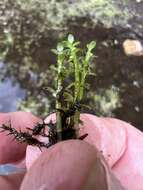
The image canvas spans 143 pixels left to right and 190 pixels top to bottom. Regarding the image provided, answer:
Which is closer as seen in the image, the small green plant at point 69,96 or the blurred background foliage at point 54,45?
the small green plant at point 69,96

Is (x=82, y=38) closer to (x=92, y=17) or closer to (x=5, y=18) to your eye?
(x=92, y=17)

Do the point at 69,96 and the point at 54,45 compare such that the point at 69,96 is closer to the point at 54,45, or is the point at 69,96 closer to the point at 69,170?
the point at 69,170

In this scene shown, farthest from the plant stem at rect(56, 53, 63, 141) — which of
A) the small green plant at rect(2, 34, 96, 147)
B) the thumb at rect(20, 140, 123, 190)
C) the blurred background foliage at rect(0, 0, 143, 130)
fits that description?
the blurred background foliage at rect(0, 0, 143, 130)

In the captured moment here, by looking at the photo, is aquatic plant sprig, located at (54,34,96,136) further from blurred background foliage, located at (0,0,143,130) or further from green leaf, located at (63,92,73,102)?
blurred background foliage, located at (0,0,143,130)

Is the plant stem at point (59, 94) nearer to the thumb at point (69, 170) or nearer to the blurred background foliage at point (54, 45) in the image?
the thumb at point (69, 170)

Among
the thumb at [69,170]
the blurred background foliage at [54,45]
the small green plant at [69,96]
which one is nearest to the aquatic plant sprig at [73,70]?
the small green plant at [69,96]

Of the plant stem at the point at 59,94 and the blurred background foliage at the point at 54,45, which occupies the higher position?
the plant stem at the point at 59,94

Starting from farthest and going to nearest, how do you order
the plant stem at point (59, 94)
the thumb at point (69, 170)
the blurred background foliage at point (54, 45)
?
1. the blurred background foliage at point (54, 45)
2. the plant stem at point (59, 94)
3. the thumb at point (69, 170)

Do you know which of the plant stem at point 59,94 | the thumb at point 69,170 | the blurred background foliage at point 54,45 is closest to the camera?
the thumb at point 69,170
